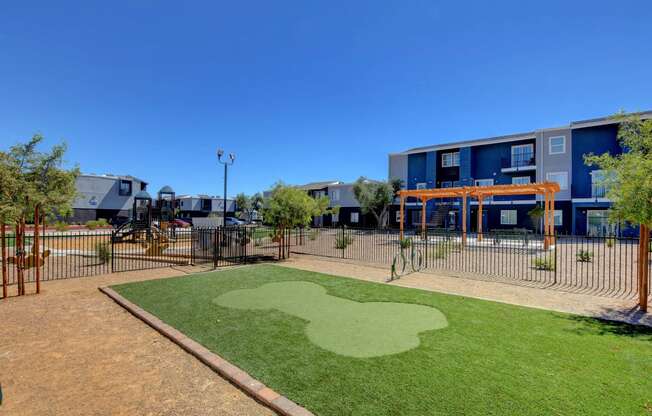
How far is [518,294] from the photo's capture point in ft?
27.7

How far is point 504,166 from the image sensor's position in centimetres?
3681

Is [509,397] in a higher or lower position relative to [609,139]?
lower

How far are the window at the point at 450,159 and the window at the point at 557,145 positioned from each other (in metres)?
9.56

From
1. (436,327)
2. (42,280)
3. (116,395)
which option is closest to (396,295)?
(436,327)

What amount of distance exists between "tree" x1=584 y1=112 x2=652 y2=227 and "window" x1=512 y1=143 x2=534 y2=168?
31776 millimetres

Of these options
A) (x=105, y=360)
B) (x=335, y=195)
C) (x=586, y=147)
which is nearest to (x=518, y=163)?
(x=586, y=147)

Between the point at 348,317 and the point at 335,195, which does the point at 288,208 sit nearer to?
the point at 348,317

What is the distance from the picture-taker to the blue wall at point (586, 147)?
2994 cm

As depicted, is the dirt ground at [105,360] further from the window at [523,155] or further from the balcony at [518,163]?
the window at [523,155]

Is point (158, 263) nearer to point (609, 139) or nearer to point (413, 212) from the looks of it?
point (413, 212)

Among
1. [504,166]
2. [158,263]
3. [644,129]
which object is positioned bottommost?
[158,263]

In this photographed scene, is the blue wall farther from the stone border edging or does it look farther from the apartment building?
the apartment building

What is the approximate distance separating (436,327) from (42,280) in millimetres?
11591

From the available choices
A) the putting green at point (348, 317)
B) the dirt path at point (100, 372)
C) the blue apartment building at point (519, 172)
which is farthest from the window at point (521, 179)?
the dirt path at point (100, 372)
